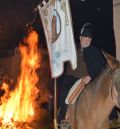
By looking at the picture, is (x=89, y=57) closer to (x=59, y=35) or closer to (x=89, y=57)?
(x=89, y=57)

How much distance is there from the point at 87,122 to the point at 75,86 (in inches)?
32.9

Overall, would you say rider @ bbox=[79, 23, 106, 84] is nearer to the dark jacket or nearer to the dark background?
the dark jacket

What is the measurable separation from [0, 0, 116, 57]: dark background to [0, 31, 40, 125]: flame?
810 mm

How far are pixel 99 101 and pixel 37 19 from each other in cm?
987

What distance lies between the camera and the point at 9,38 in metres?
17.9

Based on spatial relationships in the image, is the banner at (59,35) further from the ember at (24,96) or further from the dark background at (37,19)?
the dark background at (37,19)

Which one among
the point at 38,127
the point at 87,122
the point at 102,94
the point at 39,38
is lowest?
the point at 38,127


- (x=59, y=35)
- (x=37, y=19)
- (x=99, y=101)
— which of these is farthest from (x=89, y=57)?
(x=37, y=19)

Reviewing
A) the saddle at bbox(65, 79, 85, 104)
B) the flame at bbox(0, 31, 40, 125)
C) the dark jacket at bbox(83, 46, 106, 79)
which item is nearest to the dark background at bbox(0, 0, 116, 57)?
the flame at bbox(0, 31, 40, 125)

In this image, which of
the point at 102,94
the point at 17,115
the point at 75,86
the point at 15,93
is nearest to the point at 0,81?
the point at 15,93

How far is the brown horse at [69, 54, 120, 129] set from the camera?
224 inches

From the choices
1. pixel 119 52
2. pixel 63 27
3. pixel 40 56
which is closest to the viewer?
pixel 63 27

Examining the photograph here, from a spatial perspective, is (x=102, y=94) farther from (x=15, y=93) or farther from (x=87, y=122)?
(x=15, y=93)

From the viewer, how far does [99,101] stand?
19.8 ft
